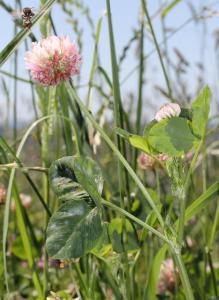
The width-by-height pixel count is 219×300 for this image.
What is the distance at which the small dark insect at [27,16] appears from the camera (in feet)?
2.63

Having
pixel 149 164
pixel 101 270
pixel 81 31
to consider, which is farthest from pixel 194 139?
pixel 81 31

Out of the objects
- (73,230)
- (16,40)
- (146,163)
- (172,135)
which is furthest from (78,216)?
(146,163)

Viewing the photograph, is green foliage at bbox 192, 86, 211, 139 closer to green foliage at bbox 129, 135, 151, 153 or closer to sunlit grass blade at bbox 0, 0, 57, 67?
green foliage at bbox 129, 135, 151, 153

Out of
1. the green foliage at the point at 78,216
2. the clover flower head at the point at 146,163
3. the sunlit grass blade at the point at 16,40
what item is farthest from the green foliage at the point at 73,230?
the clover flower head at the point at 146,163

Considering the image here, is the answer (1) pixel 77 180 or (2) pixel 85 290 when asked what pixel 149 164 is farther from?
(1) pixel 77 180

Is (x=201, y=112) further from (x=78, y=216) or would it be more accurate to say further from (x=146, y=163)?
(x=146, y=163)

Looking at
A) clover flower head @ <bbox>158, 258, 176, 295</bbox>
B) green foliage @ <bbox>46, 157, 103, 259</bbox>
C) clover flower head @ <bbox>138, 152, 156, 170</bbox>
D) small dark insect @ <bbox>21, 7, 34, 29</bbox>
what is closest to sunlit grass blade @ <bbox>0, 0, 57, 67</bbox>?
small dark insect @ <bbox>21, 7, 34, 29</bbox>

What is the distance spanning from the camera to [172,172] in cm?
63

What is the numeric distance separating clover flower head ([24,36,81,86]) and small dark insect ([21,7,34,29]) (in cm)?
4

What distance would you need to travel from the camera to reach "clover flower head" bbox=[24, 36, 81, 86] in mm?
763

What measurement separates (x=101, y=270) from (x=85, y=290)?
251mm

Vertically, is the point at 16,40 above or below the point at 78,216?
above

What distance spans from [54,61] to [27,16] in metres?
0.08

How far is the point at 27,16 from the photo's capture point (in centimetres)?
82
